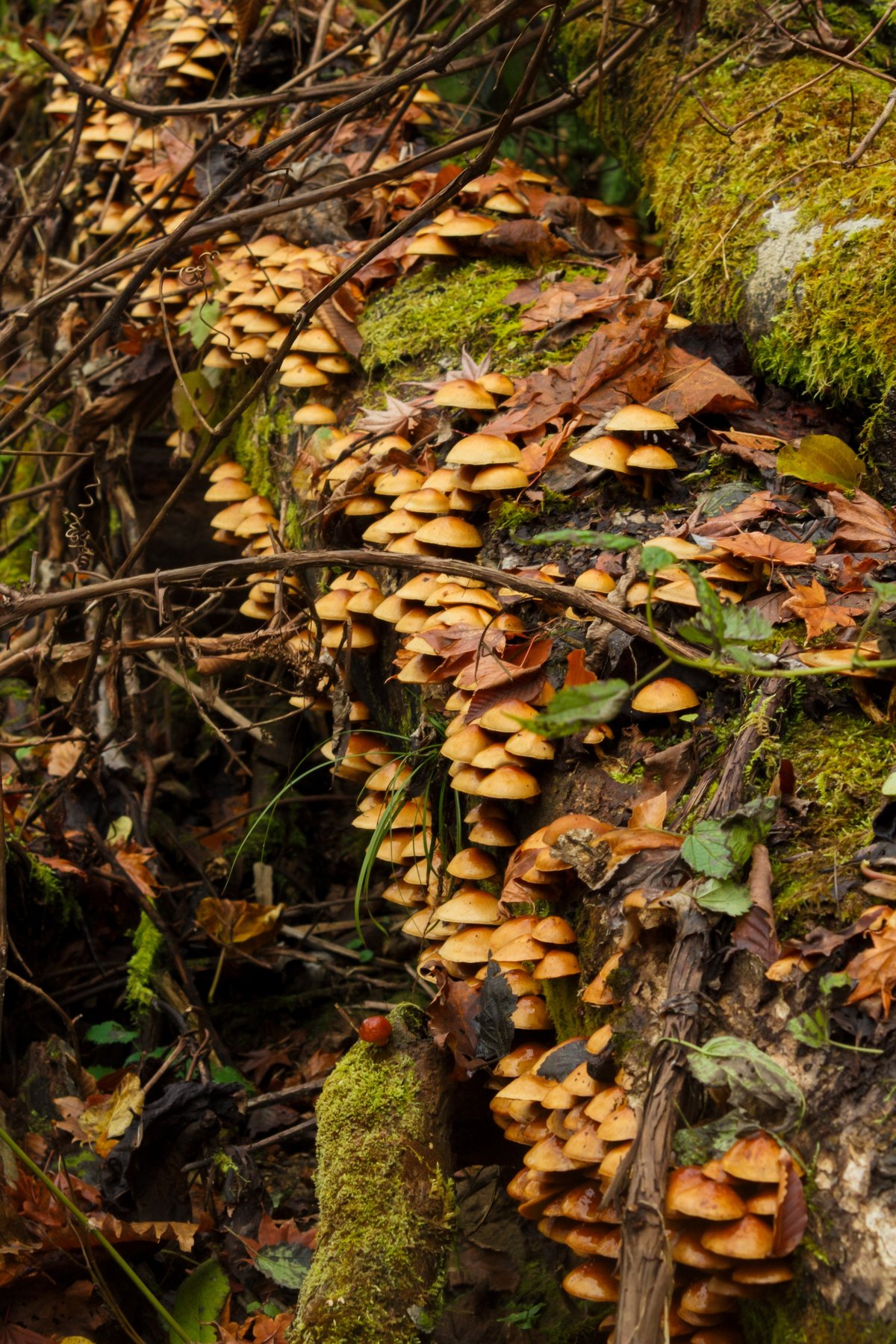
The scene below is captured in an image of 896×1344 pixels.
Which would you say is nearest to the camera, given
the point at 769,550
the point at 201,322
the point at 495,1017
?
the point at 495,1017

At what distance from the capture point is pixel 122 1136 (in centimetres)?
337

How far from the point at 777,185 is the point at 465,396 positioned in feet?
4.24

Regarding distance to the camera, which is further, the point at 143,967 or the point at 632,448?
the point at 143,967

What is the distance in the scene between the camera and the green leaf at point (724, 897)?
198 centimetres

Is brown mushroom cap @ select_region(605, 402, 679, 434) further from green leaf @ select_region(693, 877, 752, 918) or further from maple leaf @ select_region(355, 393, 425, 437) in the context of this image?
green leaf @ select_region(693, 877, 752, 918)

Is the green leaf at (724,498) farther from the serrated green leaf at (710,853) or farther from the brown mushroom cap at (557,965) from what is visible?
the brown mushroom cap at (557,965)

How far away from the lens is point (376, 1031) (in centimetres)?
256

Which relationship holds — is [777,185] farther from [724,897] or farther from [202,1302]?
[202,1302]

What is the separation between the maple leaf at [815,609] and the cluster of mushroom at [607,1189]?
101 cm

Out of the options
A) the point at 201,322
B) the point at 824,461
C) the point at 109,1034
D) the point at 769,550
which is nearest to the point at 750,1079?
the point at 769,550

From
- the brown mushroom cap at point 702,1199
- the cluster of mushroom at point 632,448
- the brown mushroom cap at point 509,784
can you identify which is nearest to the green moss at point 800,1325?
the brown mushroom cap at point 702,1199

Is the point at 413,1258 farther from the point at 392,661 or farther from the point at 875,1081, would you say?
the point at 392,661

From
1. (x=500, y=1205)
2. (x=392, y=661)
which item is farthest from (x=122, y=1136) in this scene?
(x=392, y=661)

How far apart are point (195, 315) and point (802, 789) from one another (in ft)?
11.4
